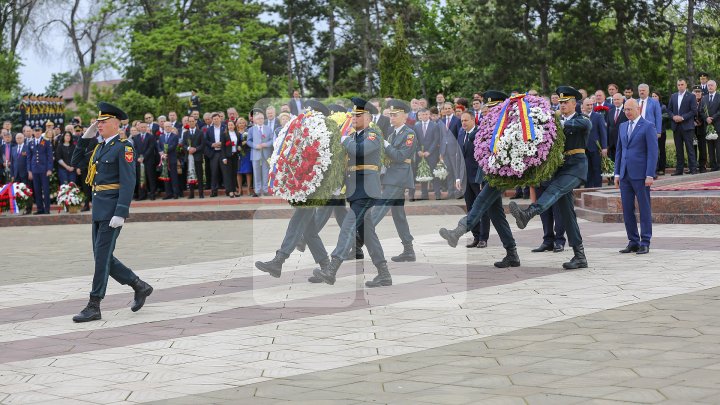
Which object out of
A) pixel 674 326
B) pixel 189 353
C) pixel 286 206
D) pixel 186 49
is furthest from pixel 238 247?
pixel 186 49

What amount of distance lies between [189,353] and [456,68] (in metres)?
50.4

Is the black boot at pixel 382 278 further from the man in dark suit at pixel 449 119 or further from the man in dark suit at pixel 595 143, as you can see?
the man in dark suit at pixel 595 143

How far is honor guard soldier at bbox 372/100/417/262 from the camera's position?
38.7 ft

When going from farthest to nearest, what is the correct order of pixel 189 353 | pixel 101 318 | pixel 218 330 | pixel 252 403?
1. pixel 101 318
2. pixel 218 330
3. pixel 189 353
4. pixel 252 403

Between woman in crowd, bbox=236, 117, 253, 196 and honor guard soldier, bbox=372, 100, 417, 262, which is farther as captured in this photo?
woman in crowd, bbox=236, 117, 253, 196

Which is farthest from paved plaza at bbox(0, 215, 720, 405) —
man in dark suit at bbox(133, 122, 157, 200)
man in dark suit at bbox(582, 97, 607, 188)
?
man in dark suit at bbox(133, 122, 157, 200)

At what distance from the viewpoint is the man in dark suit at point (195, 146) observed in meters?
24.1

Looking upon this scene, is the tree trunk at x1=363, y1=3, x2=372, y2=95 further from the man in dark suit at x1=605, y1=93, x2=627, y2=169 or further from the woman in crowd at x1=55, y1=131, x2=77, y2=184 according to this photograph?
the man in dark suit at x1=605, y1=93, x2=627, y2=169

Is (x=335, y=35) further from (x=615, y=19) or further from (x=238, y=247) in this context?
(x=238, y=247)

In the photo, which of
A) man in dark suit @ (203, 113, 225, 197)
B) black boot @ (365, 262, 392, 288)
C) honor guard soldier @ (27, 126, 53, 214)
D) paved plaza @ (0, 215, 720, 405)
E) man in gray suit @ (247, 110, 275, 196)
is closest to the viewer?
paved plaza @ (0, 215, 720, 405)

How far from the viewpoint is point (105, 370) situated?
7109mm

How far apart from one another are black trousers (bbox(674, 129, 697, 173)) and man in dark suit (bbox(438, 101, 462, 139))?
5.00 m

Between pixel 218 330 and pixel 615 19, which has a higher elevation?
pixel 615 19

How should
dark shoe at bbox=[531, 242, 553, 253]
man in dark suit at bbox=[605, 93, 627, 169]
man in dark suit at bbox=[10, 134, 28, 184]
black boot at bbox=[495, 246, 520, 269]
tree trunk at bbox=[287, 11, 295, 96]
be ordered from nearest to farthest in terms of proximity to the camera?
1. black boot at bbox=[495, 246, 520, 269]
2. dark shoe at bbox=[531, 242, 553, 253]
3. man in dark suit at bbox=[605, 93, 627, 169]
4. man in dark suit at bbox=[10, 134, 28, 184]
5. tree trunk at bbox=[287, 11, 295, 96]
